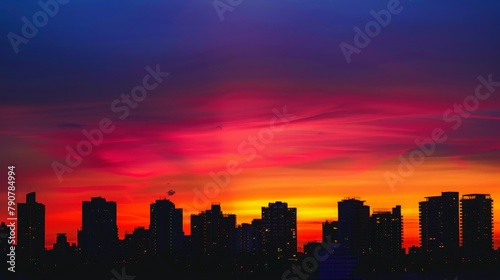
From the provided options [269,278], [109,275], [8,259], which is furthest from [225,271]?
[8,259]

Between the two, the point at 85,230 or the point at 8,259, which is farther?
the point at 85,230

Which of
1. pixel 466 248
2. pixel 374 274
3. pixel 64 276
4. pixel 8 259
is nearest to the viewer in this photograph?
pixel 8 259

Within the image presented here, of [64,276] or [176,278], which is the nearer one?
[64,276]

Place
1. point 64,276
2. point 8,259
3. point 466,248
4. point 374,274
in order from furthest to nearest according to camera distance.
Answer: point 466,248 < point 374,274 < point 64,276 < point 8,259

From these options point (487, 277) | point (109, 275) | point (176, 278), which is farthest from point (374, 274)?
point (109, 275)

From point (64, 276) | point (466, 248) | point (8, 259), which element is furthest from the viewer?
point (466, 248)

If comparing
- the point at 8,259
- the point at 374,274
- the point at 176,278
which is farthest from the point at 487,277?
the point at 8,259

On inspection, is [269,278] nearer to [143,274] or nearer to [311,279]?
[311,279]

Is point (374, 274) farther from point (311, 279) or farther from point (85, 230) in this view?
point (85, 230)
